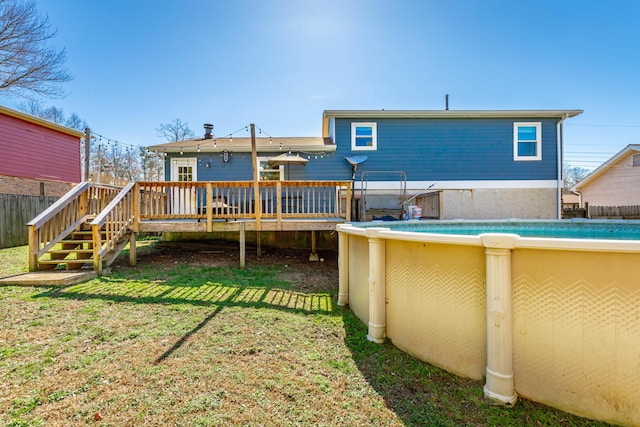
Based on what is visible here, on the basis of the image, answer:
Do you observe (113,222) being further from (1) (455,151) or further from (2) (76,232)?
(1) (455,151)

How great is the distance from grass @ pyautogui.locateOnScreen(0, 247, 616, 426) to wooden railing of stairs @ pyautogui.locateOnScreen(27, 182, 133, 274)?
4.10 feet

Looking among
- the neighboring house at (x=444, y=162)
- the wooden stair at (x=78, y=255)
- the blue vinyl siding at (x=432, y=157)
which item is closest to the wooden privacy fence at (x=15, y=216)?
the neighboring house at (x=444, y=162)

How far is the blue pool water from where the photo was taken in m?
5.74

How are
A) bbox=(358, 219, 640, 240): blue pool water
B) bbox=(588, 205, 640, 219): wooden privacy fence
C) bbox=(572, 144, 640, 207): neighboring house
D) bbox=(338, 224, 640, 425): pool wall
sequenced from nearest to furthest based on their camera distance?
bbox=(338, 224, 640, 425): pool wall
bbox=(358, 219, 640, 240): blue pool water
bbox=(588, 205, 640, 219): wooden privacy fence
bbox=(572, 144, 640, 207): neighboring house

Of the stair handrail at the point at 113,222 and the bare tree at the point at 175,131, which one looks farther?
the bare tree at the point at 175,131

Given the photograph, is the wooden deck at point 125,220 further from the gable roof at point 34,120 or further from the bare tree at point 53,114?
the bare tree at point 53,114

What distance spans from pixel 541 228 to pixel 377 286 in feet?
18.4

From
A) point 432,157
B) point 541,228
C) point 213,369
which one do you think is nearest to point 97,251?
point 213,369

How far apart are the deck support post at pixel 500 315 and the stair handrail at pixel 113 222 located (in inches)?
255

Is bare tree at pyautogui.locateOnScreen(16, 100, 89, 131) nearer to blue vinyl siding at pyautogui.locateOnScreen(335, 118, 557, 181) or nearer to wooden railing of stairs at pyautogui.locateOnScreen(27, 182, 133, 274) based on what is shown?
wooden railing of stairs at pyautogui.locateOnScreen(27, 182, 133, 274)

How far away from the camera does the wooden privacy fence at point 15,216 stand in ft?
30.5

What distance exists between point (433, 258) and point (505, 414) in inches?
42.4

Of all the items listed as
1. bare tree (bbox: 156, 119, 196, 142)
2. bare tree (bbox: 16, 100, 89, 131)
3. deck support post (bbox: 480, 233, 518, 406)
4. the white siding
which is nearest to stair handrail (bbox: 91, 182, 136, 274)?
deck support post (bbox: 480, 233, 518, 406)

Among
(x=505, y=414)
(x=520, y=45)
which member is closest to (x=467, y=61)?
(x=520, y=45)
